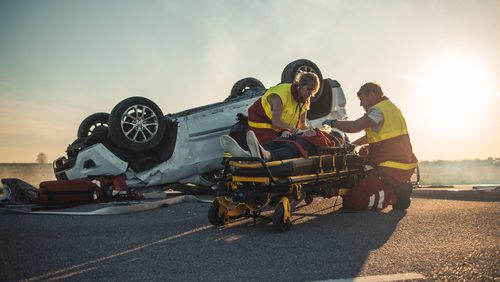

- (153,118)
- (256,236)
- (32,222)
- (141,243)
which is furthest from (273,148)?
(153,118)

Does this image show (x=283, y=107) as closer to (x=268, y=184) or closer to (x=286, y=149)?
(x=286, y=149)

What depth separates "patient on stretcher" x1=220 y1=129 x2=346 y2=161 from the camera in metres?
3.57

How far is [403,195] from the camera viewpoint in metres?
4.84

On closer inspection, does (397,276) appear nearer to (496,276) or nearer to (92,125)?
(496,276)

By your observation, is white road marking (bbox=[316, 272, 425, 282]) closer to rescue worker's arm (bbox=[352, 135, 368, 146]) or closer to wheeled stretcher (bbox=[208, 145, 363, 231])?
wheeled stretcher (bbox=[208, 145, 363, 231])

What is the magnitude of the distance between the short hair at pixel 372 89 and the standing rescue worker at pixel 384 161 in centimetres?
14

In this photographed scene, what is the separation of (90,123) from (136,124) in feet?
5.72

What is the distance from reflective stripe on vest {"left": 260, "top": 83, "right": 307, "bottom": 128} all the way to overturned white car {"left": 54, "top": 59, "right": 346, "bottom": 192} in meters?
2.01

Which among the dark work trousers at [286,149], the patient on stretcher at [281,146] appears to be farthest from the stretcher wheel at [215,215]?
the dark work trousers at [286,149]

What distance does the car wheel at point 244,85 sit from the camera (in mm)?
8430

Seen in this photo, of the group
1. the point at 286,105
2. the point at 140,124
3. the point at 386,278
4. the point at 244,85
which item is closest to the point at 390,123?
the point at 286,105

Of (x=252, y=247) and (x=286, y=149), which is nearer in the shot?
(x=252, y=247)

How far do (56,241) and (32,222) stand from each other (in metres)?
1.25

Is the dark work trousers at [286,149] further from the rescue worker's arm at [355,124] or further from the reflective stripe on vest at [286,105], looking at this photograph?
the rescue worker's arm at [355,124]
